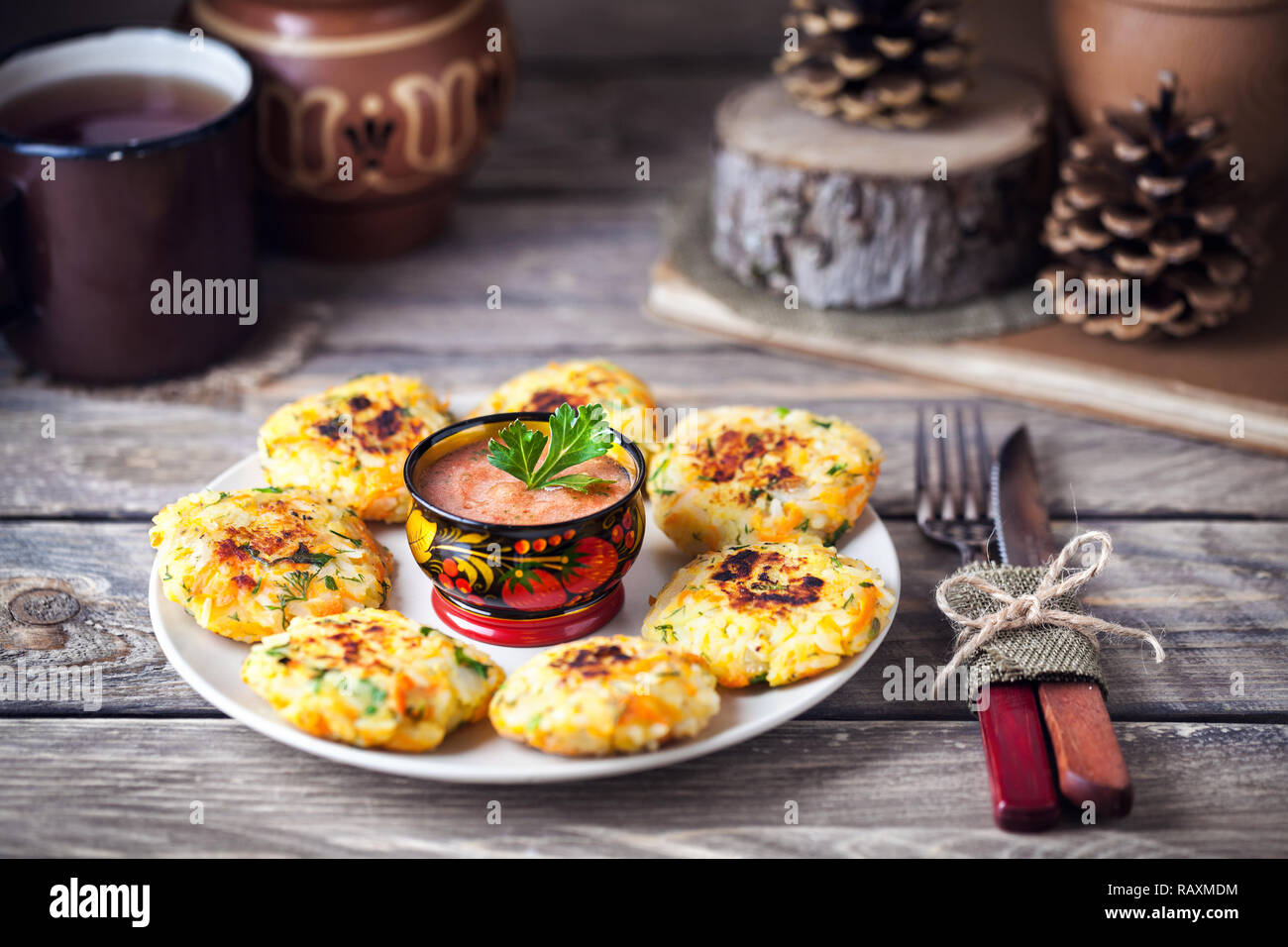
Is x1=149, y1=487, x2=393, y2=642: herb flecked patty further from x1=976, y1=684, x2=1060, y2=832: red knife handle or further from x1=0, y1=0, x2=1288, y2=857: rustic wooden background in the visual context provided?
x1=976, y1=684, x2=1060, y2=832: red knife handle

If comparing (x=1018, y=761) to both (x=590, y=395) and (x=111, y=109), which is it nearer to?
(x=590, y=395)

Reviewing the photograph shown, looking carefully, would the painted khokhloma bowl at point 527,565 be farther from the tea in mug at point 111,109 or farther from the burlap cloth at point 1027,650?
the tea in mug at point 111,109

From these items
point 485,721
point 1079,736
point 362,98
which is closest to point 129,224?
point 362,98

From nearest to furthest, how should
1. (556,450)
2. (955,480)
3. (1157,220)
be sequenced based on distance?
(556,450) < (955,480) < (1157,220)

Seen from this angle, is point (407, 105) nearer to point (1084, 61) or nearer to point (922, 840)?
point (1084, 61)

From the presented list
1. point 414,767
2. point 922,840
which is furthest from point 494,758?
point 922,840

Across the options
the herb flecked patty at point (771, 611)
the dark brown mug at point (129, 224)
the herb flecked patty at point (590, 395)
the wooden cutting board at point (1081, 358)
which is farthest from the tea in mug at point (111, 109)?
the herb flecked patty at point (771, 611)
